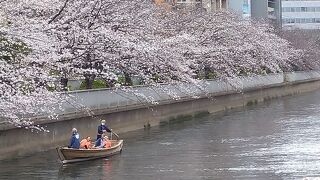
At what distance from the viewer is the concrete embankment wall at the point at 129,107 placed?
1019 inches

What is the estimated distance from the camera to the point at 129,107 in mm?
A: 33750

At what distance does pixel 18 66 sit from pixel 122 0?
11.2m

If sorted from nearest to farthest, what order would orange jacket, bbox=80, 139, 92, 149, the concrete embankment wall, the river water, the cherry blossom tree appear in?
the cherry blossom tree → the river water → orange jacket, bbox=80, 139, 92, 149 → the concrete embankment wall

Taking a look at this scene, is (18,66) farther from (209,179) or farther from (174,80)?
(174,80)

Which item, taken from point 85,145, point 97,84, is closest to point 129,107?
point 97,84

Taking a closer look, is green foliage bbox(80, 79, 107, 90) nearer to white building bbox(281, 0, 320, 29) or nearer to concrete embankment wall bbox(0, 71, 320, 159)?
concrete embankment wall bbox(0, 71, 320, 159)

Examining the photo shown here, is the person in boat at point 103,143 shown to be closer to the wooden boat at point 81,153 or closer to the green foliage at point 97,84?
the wooden boat at point 81,153

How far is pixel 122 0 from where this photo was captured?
3053 centimetres

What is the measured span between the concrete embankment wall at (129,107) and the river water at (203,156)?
2.33ft

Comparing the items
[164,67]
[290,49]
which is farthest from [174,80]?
[290,49]

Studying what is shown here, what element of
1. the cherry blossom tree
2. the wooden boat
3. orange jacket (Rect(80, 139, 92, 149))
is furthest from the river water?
the cherry blossom tree

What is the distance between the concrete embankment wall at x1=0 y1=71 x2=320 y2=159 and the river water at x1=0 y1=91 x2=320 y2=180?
71cm

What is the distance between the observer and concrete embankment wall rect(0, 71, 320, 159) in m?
25.9

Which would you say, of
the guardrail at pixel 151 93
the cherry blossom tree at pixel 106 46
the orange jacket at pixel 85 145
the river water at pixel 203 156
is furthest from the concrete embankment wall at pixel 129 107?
the orange jacket at pixel 85 145
